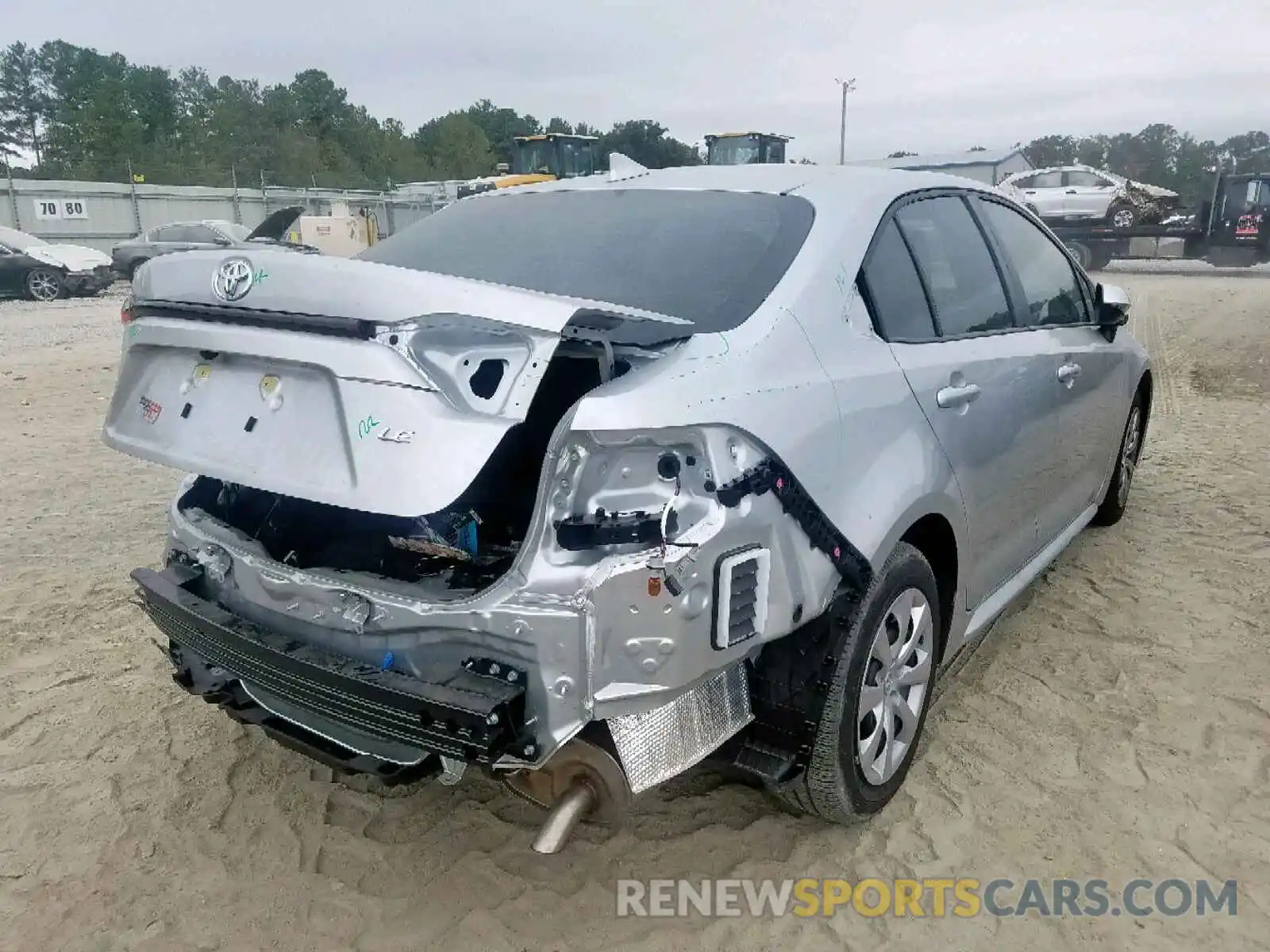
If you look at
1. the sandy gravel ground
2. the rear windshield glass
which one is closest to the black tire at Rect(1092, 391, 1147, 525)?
the sandy gravel ground

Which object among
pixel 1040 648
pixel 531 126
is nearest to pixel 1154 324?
pixel 1040 648

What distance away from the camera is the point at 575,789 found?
2.13m

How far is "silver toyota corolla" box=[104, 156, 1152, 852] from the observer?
189cm

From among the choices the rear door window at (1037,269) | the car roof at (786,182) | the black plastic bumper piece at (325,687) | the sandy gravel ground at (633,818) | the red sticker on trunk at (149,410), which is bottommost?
the sandy gravel ground at (633,818)

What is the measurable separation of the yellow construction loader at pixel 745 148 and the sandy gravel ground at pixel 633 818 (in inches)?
818

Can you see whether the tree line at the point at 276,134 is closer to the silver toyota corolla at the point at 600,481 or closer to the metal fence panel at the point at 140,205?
the metal fence panel at the point at 140,205

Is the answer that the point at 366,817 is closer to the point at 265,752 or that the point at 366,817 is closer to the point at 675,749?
the point at 265,752

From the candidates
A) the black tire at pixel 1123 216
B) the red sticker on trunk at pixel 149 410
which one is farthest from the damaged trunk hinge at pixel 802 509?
the black tire at pixel 1123 216

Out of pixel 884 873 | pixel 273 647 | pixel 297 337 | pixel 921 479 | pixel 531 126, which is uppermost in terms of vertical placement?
pixel 531 126

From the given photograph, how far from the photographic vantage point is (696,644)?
1.91 m

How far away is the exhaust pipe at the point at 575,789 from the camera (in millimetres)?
2057

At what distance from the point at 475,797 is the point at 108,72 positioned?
254 ft

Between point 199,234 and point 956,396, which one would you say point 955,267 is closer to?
point 956,396

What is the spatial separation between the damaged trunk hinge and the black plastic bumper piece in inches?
23.1
